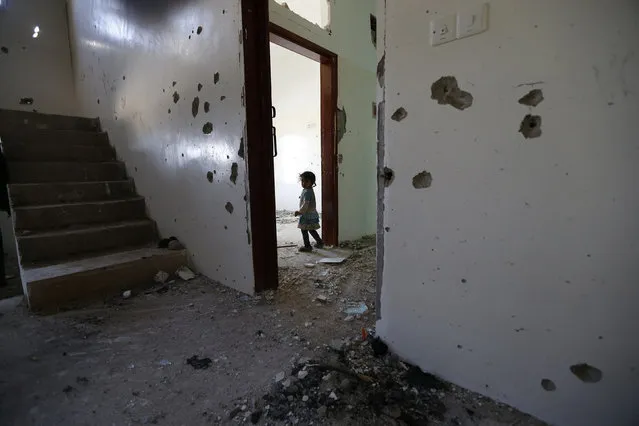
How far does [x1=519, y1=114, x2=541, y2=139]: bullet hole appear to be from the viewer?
861mm

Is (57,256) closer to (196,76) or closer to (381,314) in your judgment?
(196,76)

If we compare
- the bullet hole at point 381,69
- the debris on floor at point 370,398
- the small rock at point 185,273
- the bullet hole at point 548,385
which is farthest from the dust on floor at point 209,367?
the bullet hole at point 381,69

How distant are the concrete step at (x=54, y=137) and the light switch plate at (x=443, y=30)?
11.5 feet

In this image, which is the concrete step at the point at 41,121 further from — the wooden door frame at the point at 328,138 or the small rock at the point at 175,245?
the wooden door frame at the point at 328,138

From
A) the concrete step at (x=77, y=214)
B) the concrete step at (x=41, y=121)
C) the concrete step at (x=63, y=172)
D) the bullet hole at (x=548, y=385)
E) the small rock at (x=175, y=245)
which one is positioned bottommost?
the bullet hole at (x=548, y=385)

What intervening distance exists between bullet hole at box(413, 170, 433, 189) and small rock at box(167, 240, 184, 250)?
197cm

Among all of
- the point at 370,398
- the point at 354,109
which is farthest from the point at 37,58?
the point at 370,398

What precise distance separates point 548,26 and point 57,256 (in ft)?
9.64

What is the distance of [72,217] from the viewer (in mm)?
2377

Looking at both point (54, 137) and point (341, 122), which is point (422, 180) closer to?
point (341, 122)

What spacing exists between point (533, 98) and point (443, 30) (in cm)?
37

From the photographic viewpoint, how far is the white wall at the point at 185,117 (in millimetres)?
1864

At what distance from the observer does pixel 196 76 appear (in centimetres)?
205

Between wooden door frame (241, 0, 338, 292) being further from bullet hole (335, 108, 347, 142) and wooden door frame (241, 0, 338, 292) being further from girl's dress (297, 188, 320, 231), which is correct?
bullet hole (335, 108, 347, 142)
